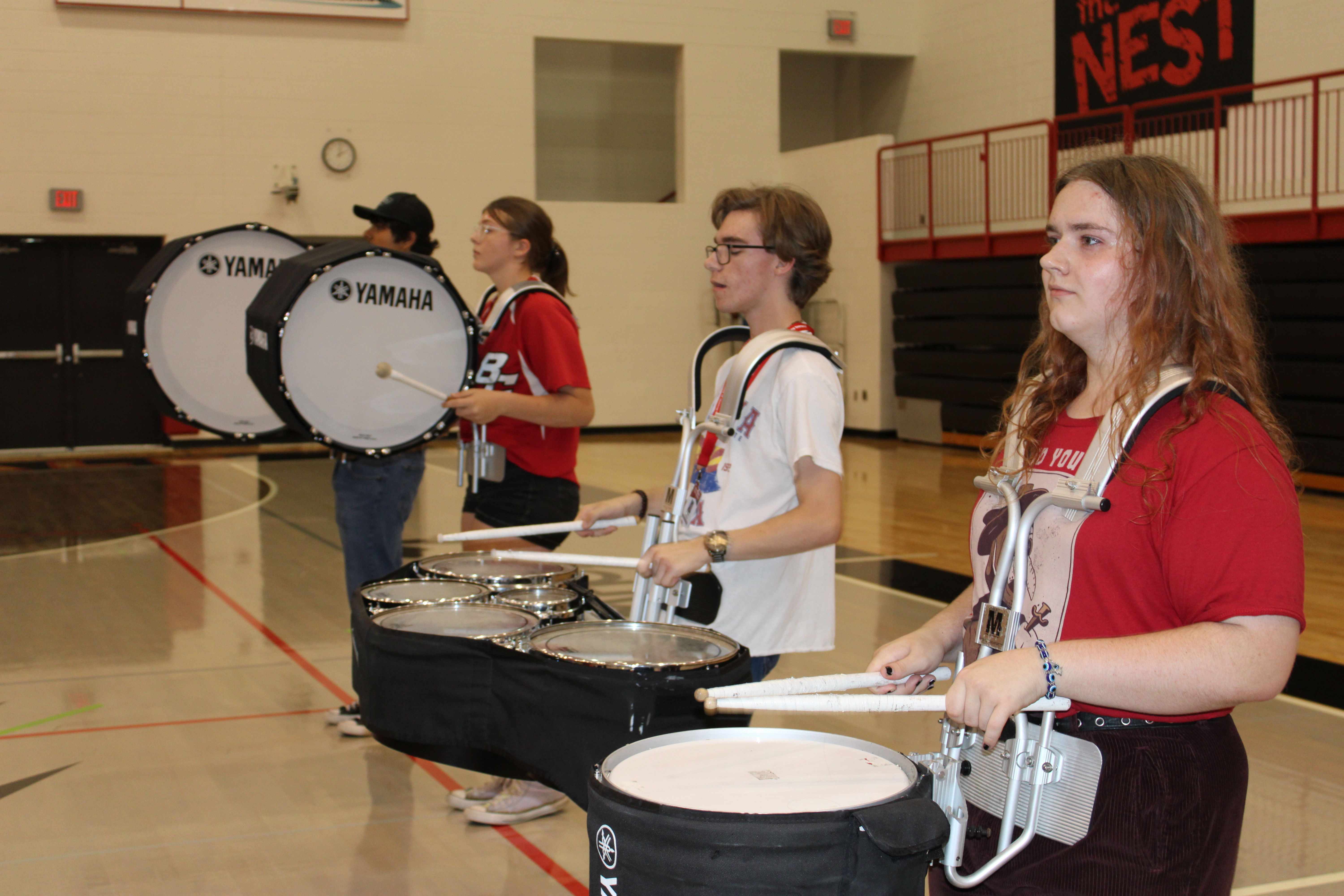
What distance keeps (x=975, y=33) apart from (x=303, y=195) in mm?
7649

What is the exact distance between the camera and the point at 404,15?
A: 12922 mm

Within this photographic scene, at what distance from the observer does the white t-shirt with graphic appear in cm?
226

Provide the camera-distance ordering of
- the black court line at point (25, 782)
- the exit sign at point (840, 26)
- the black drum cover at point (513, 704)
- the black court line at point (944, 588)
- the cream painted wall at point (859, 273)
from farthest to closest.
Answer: the exit sign at point (840, 26) < the cream painted wall at point (859, 273) < the black court line at point (944, 588) < the black court line at point (25, 782) < the black drum cover at point (513, 704)

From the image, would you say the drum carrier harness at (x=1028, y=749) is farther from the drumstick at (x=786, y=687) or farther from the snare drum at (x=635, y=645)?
the snare drum at (x=635, y=645)

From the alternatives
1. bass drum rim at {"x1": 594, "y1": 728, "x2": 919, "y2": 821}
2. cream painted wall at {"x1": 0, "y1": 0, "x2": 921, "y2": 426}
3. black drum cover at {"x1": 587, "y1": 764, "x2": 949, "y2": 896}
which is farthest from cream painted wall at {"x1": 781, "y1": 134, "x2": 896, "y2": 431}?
black drum cover at {"x1": 587, "y1": 764, "x2": 949, "y2": 896}

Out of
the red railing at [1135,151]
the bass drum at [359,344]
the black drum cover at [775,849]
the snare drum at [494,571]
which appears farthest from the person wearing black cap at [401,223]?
the red railing at [1135,151]

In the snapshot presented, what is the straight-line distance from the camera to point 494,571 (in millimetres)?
2734

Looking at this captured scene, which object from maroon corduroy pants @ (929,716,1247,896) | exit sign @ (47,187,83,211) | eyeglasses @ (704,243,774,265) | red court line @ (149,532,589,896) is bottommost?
red court line @ (149,532,589,896)

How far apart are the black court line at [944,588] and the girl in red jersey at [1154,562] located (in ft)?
10.5

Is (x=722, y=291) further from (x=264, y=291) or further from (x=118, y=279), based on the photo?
(x=118, y=279)

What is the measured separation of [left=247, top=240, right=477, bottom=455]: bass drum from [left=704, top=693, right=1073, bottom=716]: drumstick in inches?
85.6

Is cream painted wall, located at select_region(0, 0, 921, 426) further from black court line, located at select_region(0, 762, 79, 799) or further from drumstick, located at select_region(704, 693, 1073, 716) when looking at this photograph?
Result: drumstick, located at select_region(704, 693, 1073, 716)

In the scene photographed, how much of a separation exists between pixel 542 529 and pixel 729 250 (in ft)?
2.46

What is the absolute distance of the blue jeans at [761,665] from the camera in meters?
2.42
